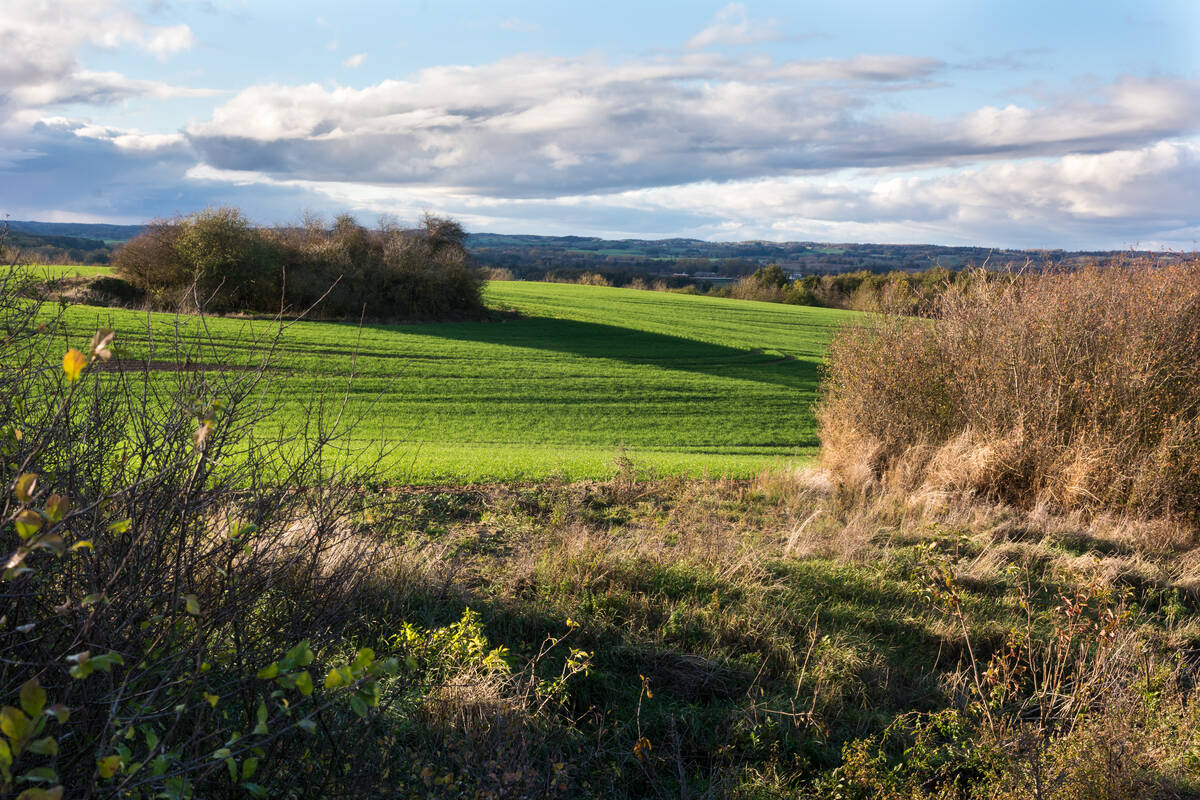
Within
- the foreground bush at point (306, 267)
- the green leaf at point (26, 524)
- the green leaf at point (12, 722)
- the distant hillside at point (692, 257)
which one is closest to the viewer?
the green leaf at point (12, 722)

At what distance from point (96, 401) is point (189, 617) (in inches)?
39.2

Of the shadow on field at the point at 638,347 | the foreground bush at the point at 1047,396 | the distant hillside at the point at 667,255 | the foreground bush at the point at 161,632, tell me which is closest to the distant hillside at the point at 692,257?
the distant hillside at the point at 667,255

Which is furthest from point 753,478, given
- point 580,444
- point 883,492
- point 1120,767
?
point 1120,767

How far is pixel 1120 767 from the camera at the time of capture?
15.5ft

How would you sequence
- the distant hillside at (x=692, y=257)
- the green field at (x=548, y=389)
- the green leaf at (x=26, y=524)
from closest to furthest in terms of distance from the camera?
the green leaf at (x=26, y=524) → the green field at (x=548, y=389) → the distant hillside at (x=692, y=257)

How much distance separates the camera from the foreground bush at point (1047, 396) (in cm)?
1091

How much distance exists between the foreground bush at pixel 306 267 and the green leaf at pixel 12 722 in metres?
34.4

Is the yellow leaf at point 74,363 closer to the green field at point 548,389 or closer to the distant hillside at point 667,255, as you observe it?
the green field at point 548,389

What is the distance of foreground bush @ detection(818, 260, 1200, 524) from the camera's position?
10906mm

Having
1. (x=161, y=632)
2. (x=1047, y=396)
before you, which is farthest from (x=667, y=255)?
(x=161, y=632)

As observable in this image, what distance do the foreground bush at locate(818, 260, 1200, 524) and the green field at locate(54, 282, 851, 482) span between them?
2.64 meters

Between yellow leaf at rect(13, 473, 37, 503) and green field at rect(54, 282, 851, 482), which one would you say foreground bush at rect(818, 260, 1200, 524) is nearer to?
green field at rect(54, 282, 851, 482)

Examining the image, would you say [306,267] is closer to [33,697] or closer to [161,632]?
[161,632]

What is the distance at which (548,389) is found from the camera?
25.3 meters
